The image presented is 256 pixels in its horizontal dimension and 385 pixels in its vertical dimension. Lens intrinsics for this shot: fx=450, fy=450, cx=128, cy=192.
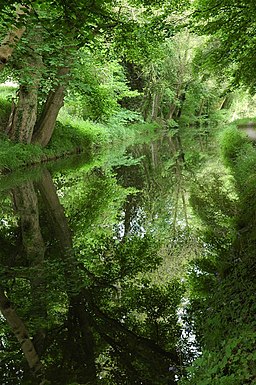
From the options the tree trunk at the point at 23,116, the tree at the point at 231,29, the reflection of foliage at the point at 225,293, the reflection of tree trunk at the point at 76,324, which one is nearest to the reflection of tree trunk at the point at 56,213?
the reflection of tree trunk at the point at 76,324

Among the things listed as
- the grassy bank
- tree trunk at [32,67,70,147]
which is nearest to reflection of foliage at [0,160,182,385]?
the grassy bank

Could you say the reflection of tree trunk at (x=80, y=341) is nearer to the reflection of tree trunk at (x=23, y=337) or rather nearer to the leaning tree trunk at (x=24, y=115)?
the reflection of tree trunk at (x=23, y=337)

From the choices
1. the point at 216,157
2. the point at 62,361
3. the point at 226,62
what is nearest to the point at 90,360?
the point at 62,361

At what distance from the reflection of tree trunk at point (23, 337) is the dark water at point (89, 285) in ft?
0.04

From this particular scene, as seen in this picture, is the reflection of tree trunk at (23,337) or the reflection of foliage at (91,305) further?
the reflection of foliage at (91,305)

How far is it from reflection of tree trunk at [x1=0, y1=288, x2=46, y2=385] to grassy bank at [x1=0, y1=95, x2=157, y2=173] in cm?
1157

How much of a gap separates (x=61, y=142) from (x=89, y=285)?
17.2 meters

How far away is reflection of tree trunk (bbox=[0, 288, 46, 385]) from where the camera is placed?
4.54 metres

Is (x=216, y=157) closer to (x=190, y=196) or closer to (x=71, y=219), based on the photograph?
(x=190, y=196)

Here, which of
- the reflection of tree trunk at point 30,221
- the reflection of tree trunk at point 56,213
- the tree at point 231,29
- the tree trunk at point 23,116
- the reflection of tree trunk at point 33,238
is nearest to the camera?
the reflection of tree trunk at point 33,238

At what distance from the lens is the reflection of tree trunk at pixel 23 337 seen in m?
4.54

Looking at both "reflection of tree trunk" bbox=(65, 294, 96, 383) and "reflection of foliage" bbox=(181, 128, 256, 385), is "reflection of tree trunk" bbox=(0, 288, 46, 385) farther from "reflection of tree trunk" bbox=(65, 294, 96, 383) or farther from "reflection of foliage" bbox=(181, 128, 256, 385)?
"reflection of foliage" bbox=(181, 128, 256, 385)

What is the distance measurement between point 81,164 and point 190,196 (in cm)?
842

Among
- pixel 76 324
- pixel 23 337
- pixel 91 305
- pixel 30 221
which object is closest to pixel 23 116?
pixel 30 221
